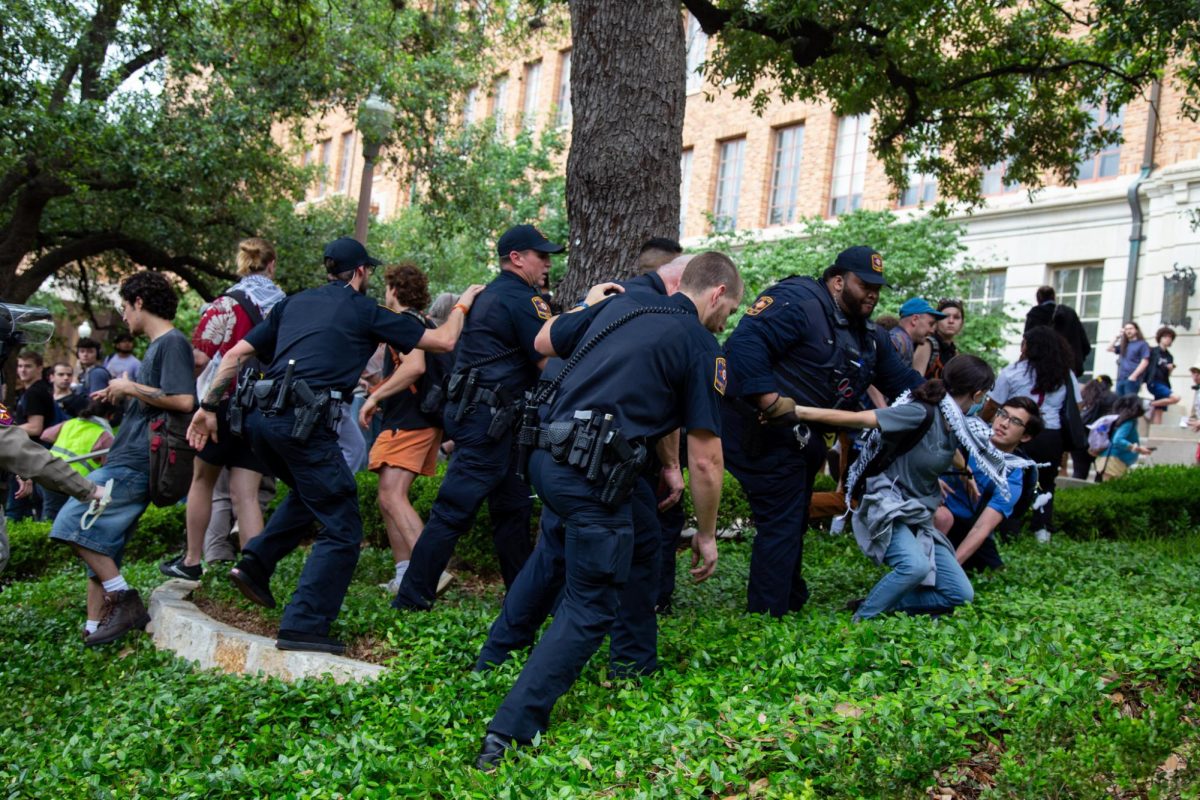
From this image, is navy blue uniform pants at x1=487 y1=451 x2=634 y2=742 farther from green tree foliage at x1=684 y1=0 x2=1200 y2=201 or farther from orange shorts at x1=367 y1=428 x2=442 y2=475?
green tree foliage at x1=684 y1=0 x2=1200 y2=201

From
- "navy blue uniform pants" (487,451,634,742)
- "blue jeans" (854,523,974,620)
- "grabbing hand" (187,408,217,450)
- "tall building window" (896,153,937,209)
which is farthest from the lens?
"tall building window" (896,153,937,209)

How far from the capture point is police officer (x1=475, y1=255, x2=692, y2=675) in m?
4.61

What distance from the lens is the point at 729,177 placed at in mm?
27219

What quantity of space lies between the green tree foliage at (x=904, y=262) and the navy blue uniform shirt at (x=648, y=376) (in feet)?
42.9

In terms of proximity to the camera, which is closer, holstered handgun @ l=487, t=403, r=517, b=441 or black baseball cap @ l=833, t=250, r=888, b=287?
black baseball cap @ l=833, t=250, r=888, b=287

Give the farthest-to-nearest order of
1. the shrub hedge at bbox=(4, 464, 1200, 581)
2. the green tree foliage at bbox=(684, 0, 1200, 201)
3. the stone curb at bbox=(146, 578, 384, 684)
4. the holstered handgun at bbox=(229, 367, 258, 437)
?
the green tree foliage at bbox=(684, 0, 1200, 201)
the shrub hedge at bbox=(4, 464, 1200, 581)
the holstered handgun at bbox=(229, 367, 258, 437)
the stone curb at bbox=(146, 578, 384, 684)

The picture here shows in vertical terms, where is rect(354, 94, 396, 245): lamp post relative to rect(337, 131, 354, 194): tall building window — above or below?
below

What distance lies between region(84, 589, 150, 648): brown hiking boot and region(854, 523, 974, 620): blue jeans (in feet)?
13.2

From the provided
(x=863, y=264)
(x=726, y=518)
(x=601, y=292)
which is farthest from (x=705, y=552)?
(x=726, y=518)

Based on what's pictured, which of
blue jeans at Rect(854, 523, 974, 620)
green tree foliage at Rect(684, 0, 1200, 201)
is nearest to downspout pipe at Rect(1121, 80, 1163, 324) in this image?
green tree foliage at Rect(684, 0, 1200, 201)

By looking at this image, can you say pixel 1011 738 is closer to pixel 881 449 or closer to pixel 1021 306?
pixel 881 449

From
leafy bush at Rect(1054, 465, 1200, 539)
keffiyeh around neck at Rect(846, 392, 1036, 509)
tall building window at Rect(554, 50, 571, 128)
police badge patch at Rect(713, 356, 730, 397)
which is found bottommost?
leafy bush at Rect(1054, 465, 1200, 539)

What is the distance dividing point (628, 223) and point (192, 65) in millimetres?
11142

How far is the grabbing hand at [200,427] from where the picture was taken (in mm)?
6250
